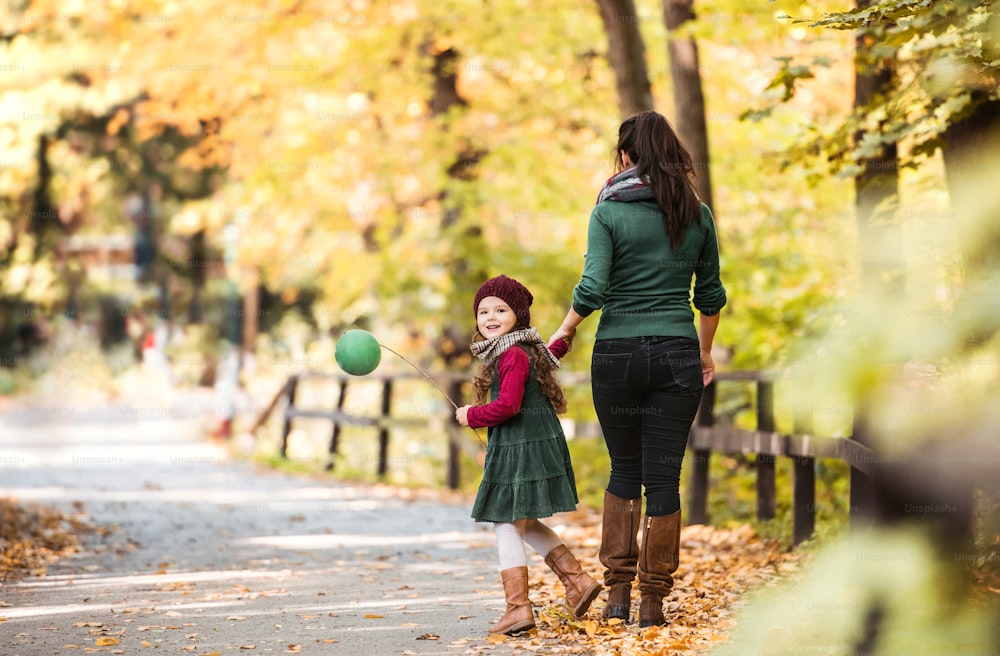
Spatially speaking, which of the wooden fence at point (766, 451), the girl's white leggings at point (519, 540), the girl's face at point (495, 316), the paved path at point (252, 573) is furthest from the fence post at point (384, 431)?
the girl's face at point (495, 316)

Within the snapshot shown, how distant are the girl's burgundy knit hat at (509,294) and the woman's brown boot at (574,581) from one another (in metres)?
0.96

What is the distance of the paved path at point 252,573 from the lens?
4992 millimetres

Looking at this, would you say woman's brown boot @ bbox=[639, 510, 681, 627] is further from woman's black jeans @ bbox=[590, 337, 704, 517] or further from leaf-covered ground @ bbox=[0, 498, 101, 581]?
leaf-covered ground @ bbox=[0, 498, 101, 581]

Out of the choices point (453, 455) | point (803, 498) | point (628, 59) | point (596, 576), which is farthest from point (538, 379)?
point (453, 455)

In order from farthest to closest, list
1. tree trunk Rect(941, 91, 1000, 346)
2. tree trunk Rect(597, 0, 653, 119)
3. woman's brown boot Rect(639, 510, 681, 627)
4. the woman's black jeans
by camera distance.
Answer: tree trunk Rect(597, 0, 653, 119) < woman's brown boot Rect(639, 510, 681, 627) < the woman's black jeans < tree trunk Rect(941, 91, 1000, 346)

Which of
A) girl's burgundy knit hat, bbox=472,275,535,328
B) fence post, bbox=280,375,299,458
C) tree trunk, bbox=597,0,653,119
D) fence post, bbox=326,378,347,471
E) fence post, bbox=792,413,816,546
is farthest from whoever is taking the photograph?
fence post, bbox=280,375,299,458

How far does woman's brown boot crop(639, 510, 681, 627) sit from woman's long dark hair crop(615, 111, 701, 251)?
1.09 meters

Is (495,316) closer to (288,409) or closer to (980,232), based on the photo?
(980,232)

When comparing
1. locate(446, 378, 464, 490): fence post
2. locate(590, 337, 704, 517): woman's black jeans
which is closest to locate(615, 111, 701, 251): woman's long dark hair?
locate(590, 337, 704, 517): woman's black jeans

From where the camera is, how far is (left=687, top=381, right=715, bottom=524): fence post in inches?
358

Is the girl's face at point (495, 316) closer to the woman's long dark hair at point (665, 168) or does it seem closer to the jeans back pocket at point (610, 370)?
the jeans back pocket at point (610, 370)

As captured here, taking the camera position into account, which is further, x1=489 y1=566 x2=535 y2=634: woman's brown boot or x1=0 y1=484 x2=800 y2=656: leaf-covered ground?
x1=489 y1=566 x2=535 y2=634: woman's brown boot

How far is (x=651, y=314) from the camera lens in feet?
15.8

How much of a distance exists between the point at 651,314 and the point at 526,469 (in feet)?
2.63
